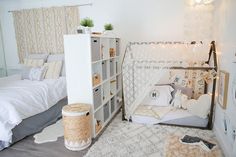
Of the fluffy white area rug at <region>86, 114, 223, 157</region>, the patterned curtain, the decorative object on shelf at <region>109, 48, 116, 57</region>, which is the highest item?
the patterned curtain

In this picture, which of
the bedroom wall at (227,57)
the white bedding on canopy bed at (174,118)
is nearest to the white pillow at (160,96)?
the white bedding on canopy bed at (174,118)

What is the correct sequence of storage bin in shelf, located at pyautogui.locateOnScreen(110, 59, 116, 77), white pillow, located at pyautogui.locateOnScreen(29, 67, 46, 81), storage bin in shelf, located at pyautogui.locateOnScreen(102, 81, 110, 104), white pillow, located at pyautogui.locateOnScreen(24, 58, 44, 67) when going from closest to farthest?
1. storage bin in shelf, located at pyautogui.locateOnScreen(102, 81, 110, 104)
2. storage bin in shelf, located at pyautogui.locateOnScreen(110, 59, 116, 77)
3. white pillow, located at pyautogui.locateOnScreen(29, 67, 46, 81)
4. white pillow, located at pyautogui.locateOnScreen(24, 58, 44, 67)

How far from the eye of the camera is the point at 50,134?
2.87m

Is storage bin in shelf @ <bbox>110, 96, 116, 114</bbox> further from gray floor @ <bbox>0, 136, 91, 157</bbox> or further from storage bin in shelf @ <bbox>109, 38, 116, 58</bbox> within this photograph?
gray floor @ <bbox>0, 136, 91, 157</bbox>

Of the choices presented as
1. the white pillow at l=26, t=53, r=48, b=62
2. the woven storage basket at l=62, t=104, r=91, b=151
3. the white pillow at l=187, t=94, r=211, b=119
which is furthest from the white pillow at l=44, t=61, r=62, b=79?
the white pillow at l=187, t=94, r=211, b=119

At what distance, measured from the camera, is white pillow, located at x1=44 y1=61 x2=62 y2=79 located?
3.69 metres

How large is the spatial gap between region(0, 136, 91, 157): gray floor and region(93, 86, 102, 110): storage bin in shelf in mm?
658

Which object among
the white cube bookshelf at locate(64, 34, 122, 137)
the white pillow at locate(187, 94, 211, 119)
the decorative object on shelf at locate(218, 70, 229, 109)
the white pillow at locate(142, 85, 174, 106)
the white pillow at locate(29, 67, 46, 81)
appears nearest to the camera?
the decorative object on shelf at locate(218, 70, 229, 109)

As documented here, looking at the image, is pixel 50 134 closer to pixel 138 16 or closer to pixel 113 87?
pixel 113 87

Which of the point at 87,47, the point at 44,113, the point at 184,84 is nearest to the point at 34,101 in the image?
the point at 44,113

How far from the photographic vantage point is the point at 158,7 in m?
3.71

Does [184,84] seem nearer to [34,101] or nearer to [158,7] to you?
[158,7]

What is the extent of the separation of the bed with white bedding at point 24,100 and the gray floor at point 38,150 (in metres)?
0.14

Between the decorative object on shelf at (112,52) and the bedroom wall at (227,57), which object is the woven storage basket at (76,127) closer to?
the decorative object on shelf at (112,52)
